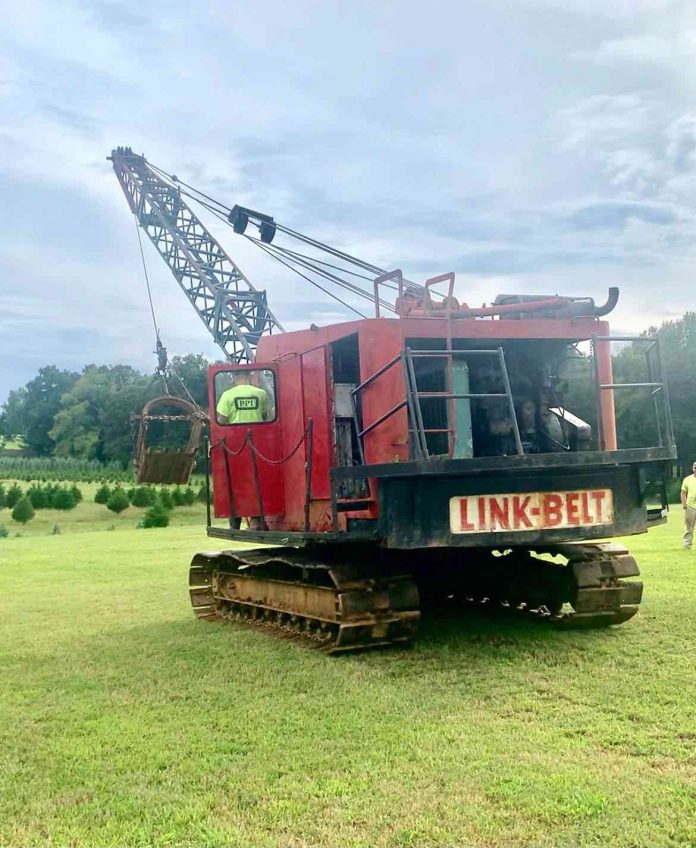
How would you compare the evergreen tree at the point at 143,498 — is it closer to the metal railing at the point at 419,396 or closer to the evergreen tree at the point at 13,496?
the evergreen tree at the point at 13,496

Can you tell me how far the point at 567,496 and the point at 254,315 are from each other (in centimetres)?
2542

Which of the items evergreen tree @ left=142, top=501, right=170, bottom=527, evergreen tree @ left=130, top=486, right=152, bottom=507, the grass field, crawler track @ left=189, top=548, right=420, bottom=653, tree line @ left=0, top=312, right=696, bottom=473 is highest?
tree line @ left=0, top=312, right=696, bottom=473

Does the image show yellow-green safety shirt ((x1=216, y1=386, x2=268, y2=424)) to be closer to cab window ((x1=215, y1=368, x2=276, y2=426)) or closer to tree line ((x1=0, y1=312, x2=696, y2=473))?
cab window ((x1=215, y1=368, x2=276, y2=426))

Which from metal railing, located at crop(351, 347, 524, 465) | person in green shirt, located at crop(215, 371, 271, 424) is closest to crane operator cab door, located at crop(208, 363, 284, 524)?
person in green shirt, located at crop(215, 371, 271, 424)

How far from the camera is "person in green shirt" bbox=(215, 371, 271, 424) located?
28.2 ft

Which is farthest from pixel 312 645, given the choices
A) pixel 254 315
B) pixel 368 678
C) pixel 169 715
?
pixel 254 315

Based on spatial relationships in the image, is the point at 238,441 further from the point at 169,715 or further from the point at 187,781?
the point at 187,781

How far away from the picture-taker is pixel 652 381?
24.2 feet

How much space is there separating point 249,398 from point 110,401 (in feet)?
188

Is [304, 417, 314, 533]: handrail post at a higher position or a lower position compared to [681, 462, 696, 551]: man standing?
higher

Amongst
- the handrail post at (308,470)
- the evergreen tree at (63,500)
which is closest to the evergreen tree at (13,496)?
the evergreen tree at (63,500)

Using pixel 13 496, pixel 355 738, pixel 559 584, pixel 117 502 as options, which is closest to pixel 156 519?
pixel 117 502

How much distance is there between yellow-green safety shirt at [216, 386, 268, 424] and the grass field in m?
2.04

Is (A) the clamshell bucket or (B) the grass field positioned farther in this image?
(A) the clamshell bucket
